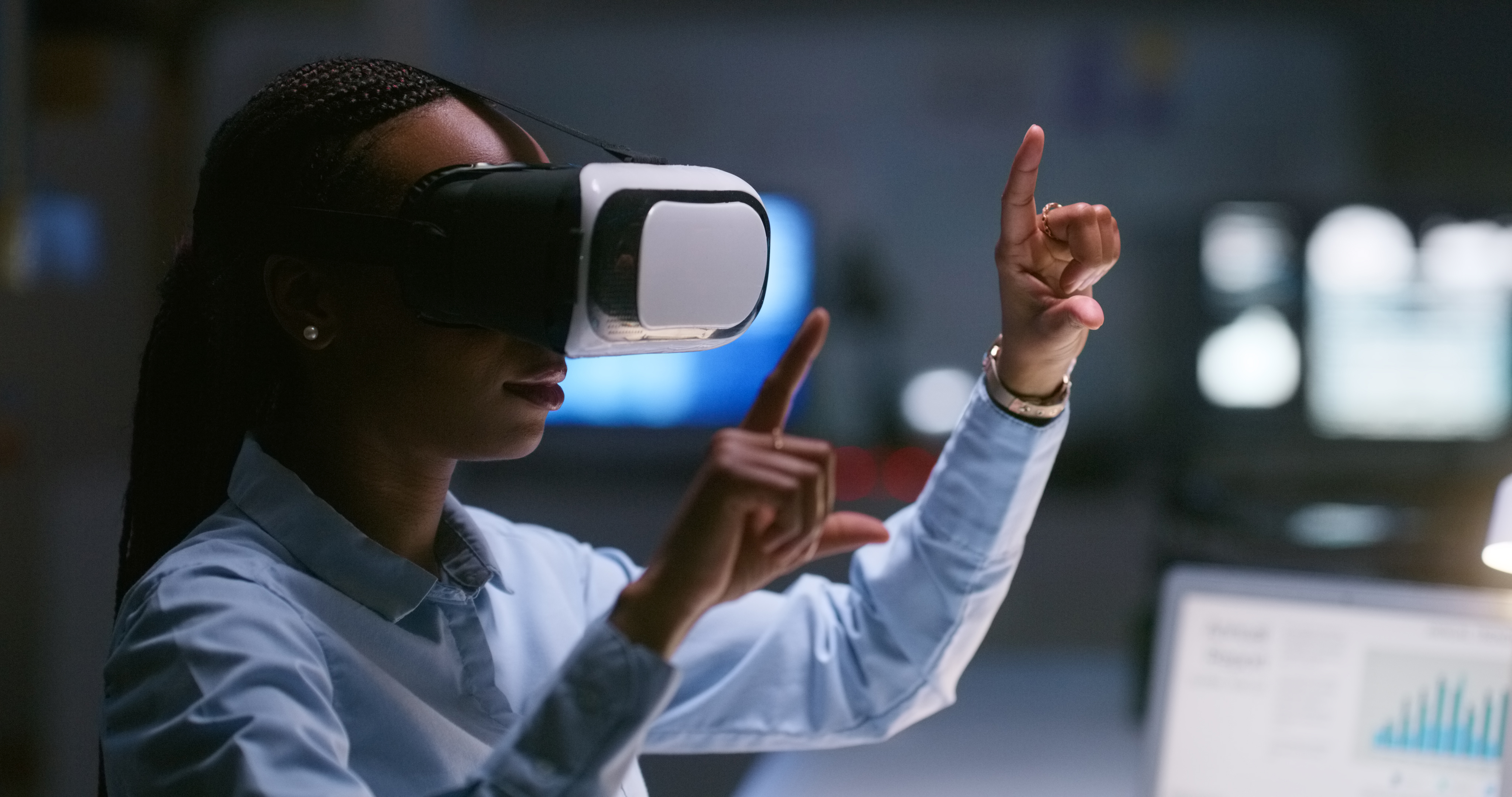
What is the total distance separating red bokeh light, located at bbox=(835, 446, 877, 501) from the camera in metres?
2.93

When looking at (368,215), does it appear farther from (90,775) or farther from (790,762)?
(90,775)

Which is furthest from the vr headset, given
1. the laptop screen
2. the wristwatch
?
the laptop screen

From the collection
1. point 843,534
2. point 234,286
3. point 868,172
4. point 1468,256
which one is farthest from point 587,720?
point 868,172

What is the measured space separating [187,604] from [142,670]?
4 cm

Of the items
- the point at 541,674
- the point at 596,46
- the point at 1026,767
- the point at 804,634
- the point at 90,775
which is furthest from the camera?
the point at 596,46

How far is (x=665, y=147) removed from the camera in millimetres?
3477

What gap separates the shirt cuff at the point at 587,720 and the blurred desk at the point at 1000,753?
0.96 metres


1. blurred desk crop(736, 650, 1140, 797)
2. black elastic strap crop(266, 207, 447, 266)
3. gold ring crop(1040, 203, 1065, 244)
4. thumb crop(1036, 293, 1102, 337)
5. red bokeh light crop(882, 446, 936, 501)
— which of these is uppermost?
gold ring crop(1040, 203, 1065, 244)

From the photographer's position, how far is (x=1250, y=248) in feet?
7.62

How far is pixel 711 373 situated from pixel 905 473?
2.00 ft

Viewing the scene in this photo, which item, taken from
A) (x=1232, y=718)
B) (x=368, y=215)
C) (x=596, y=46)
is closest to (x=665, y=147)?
(x=596, y=46)

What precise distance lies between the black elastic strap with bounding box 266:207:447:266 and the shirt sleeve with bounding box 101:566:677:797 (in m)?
0.22

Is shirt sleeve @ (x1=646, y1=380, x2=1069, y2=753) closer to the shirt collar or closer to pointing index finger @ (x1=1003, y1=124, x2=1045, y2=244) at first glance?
pointing index finger @ (x1=1003, y1=124, x2=1045, y2=244)

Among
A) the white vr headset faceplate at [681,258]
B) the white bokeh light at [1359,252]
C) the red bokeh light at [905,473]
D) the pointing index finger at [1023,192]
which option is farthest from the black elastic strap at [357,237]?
the red bokeh light at [905,473]
